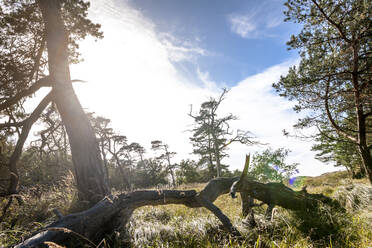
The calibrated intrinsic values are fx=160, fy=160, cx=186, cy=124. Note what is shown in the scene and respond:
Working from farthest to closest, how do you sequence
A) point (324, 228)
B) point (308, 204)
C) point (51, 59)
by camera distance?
point (51, 59), point (308, 204), point (324, 228)

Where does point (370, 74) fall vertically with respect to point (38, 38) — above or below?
below

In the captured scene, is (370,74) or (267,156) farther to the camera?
(267,156)

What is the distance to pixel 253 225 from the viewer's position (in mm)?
3105

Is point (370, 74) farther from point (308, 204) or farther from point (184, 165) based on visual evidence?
point (184, 165)

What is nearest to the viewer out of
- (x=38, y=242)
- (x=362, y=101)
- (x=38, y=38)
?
(x=38, y=242)

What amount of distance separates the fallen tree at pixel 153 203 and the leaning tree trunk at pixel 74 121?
1747mm

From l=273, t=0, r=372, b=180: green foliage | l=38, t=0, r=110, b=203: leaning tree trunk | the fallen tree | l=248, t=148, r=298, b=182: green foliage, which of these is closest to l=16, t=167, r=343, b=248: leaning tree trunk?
the fallen tree

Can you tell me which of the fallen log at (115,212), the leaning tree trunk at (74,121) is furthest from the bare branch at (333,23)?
the leaning tree trunk at (74,121)

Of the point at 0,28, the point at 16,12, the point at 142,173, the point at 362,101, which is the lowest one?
the point at 142,173

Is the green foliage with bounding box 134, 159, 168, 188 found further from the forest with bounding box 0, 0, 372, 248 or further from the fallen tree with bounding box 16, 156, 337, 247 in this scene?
the fallen tree with bounding box 16, 156, 337, 247

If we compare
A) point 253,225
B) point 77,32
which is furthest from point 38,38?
point 253,225

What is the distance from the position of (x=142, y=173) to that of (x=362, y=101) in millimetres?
32827

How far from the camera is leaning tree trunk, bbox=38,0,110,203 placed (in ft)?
15.0

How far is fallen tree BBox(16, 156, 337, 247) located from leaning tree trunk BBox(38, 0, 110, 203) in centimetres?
175
